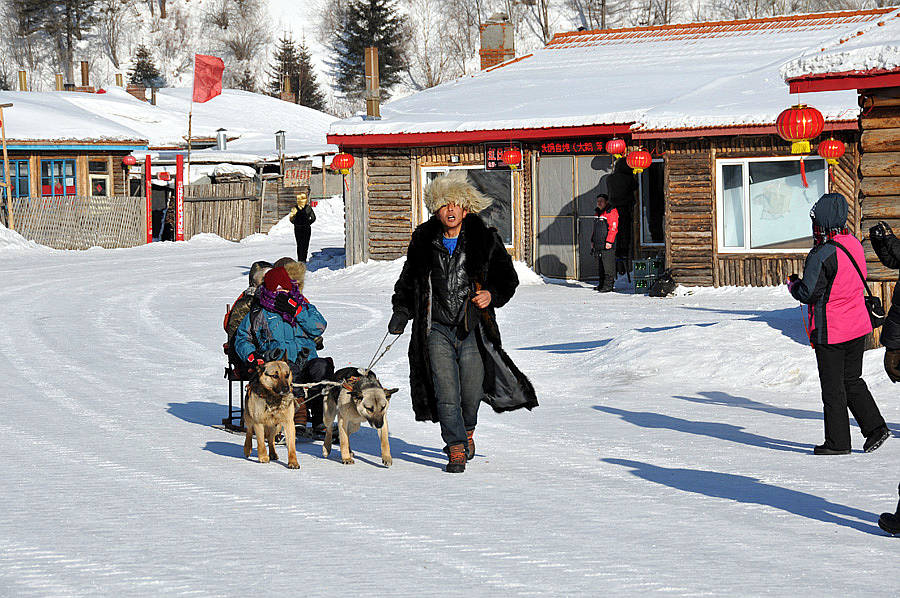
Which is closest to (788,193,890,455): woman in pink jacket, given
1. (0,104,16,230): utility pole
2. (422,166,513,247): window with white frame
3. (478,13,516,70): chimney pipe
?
(422,166,513,247): window with white frame

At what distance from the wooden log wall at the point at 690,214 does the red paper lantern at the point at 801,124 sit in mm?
5521

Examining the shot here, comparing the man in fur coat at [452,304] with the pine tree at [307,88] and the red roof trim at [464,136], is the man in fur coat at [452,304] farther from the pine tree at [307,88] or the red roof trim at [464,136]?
the pine tree at [307,88]

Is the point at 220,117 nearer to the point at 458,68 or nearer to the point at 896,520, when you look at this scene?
the point at 458,68

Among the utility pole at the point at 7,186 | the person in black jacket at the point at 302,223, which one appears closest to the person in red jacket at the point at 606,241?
the person in black jacket at the point at 302,223

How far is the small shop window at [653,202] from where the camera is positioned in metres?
22.2

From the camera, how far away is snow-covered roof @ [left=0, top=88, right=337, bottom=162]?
36.9 m

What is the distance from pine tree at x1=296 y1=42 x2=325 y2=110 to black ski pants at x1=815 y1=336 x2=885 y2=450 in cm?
7543

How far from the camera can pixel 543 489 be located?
7.14 m

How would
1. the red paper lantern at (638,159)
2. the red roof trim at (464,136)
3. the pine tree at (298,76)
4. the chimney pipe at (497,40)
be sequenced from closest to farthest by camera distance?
the red paper lantern at (638,159)
the red roof trim at (464,136)
the chimney pipe at (497,40)
the pine tree at (298,76)

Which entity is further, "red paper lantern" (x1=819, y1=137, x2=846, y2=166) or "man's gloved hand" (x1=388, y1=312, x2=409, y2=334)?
"red paper lantern" (x1=819, y1=137, x2=846, y2=166)

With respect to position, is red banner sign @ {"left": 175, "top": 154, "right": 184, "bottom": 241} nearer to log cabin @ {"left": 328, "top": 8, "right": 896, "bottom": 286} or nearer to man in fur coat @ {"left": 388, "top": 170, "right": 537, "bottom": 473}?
log cabin @ {"left": 328, "top": 8, "right": 896, "bottom": 286}

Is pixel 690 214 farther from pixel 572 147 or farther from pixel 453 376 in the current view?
pixel 453 376

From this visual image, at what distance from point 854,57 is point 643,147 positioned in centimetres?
1002

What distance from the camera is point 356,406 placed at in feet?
25.3
